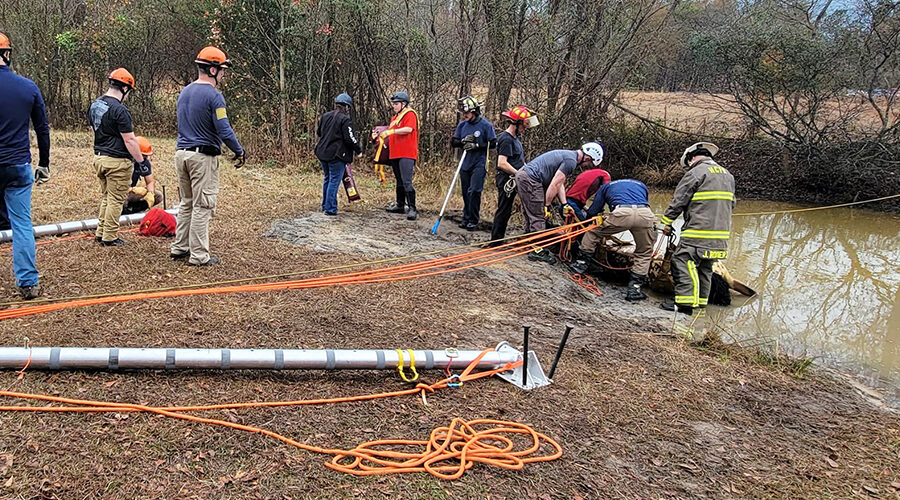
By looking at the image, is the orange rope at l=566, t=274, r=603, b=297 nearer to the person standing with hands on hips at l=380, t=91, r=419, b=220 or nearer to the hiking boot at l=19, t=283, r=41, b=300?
the person standing with hands on hips at l=380, t=91, r=419, b=220

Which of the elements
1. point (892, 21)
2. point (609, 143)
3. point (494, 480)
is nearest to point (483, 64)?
point (609, 143)

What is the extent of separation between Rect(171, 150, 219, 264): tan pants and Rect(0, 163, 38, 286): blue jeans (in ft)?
3.54

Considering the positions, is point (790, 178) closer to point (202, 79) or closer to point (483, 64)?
point (483, 64)

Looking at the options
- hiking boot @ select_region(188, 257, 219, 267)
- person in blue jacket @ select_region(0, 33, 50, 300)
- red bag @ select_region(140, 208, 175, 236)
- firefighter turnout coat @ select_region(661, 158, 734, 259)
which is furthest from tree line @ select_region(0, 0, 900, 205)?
person in blue jacket @ select_region(0, 33, 50, 300)

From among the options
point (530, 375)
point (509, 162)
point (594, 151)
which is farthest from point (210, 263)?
point (594, 151)

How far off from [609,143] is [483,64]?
369cm

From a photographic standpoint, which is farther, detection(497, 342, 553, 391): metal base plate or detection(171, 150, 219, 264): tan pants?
detection(171, 150, 219, 264): tan pants

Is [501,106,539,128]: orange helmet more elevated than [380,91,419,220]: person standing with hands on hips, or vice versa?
[501,106,539,128]: orange helmet

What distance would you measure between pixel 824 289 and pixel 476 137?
501cm

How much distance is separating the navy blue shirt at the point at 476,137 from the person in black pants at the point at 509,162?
0.31m

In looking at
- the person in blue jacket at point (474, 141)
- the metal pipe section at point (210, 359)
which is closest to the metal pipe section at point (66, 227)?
the metal pipe section at point (210, 359)

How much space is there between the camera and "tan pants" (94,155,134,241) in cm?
534

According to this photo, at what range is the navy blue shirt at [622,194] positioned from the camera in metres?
6.39

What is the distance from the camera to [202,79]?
15.8 feet
